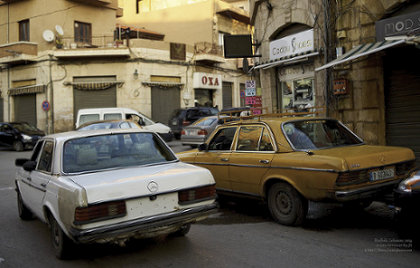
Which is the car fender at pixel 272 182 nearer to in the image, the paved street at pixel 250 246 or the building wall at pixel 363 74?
the paved street at pixel 250 246

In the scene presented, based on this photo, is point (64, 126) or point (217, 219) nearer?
point (217, 219)

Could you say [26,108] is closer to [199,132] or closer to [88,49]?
[88,49]

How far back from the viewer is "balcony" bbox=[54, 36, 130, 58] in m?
24.2

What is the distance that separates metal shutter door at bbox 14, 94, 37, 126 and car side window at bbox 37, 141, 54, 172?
22599 mm

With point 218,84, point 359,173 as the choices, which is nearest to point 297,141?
point 359,173

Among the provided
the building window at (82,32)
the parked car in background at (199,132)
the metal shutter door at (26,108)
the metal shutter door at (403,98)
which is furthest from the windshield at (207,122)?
the metal shutter door at (26,108)

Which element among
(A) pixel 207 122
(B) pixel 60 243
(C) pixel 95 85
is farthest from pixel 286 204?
(C) pixel 95 85

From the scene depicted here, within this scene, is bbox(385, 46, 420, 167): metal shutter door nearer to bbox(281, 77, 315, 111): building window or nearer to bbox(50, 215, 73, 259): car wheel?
bbox(281, 77, 315, 111): building window

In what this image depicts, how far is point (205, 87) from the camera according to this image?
28.5 metres

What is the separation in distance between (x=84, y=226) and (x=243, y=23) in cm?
3109

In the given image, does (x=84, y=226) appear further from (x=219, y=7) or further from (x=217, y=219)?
(x=219, y=7)

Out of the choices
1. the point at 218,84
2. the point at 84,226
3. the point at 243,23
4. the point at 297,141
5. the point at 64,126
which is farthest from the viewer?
the point at 243,23

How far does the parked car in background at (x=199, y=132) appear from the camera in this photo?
15.5 meters

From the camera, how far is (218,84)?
2977cm
